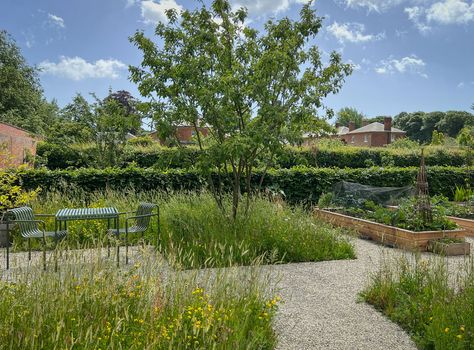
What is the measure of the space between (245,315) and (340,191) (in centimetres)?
805

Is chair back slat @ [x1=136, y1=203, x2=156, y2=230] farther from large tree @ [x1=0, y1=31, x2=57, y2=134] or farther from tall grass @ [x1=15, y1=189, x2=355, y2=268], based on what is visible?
large tree @ [x1=0, y1=31, x2=57, y2=134]

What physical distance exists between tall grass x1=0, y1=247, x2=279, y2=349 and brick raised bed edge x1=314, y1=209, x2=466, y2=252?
3.82 m

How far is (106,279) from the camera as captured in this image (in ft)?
9.29

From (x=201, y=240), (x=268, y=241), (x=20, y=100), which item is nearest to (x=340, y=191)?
(x=268, y=241)

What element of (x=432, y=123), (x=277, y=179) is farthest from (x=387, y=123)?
(x=277, y=179)

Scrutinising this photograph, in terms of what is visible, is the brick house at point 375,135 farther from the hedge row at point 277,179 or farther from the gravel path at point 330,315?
the gravel path at point 330,315

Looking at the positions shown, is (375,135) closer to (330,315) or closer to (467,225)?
(467,225)

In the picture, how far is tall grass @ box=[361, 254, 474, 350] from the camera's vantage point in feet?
10.0

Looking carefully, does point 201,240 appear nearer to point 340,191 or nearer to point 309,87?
point 309,87

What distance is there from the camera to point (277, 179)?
438 inches

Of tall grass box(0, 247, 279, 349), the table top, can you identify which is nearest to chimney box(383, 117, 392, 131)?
the table top

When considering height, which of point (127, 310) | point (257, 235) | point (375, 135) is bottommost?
point (257, 235)

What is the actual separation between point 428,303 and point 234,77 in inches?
167

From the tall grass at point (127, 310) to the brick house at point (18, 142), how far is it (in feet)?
40.7
